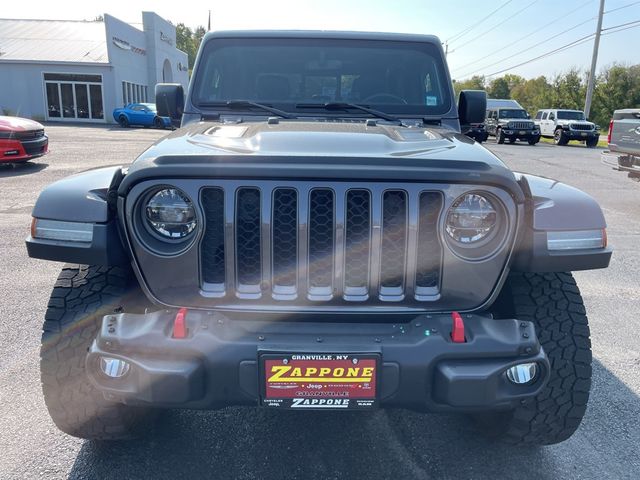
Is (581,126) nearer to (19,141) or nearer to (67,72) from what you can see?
(19,141)

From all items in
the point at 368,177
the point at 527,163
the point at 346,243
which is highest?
the point at 368,177

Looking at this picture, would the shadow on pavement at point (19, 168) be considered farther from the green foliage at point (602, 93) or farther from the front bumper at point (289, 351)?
the green foliage at point (602, 93)

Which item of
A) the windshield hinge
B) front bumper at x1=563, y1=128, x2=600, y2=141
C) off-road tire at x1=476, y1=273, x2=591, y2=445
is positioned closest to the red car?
the windshield hinge

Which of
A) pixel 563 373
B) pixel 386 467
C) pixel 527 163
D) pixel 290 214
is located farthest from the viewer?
pixel 527 163

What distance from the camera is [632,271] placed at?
18.0ft

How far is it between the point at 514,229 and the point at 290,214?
84 centimetres

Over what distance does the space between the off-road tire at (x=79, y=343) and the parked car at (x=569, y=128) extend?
87.3 ft

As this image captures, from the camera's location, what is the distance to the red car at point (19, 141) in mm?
10711

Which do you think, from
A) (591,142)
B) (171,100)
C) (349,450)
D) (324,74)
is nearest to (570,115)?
(591,142)

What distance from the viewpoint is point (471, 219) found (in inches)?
81.8

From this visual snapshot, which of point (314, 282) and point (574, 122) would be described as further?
point (574, 122)

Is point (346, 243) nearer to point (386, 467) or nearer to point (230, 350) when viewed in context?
point (230, 350)

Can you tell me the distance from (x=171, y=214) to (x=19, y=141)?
10.5 m

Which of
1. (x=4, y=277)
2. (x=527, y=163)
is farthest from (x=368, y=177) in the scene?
(x=527, y=163)
